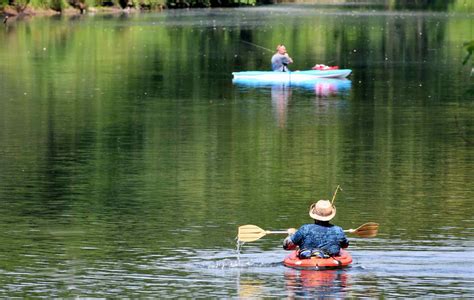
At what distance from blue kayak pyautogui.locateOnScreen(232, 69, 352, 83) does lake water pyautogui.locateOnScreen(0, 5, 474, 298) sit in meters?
0.88

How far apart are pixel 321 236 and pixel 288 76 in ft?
110

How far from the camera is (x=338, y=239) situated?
19234mm

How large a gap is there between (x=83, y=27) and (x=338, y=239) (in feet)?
237

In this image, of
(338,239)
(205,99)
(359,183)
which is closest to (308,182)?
(359,183)

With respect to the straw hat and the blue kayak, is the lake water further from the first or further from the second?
the blue kayak

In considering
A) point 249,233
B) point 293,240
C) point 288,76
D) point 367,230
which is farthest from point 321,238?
point 288,76

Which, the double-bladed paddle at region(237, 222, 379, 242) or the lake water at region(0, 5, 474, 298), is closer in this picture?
the lake water at region(0, 5, 474, 298)

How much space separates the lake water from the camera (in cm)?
1955

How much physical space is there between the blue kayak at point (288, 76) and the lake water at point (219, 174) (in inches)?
34.6

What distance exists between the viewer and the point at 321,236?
1920 centimetres

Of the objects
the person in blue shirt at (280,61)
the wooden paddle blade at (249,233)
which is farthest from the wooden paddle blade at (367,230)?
the person in blue shirt at (280,61)

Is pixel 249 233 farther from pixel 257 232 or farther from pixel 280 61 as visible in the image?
pixel 280 61

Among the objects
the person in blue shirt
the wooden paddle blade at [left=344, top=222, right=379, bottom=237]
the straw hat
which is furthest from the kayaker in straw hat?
the person in blue shirt

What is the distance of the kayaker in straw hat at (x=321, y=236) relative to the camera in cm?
1917
